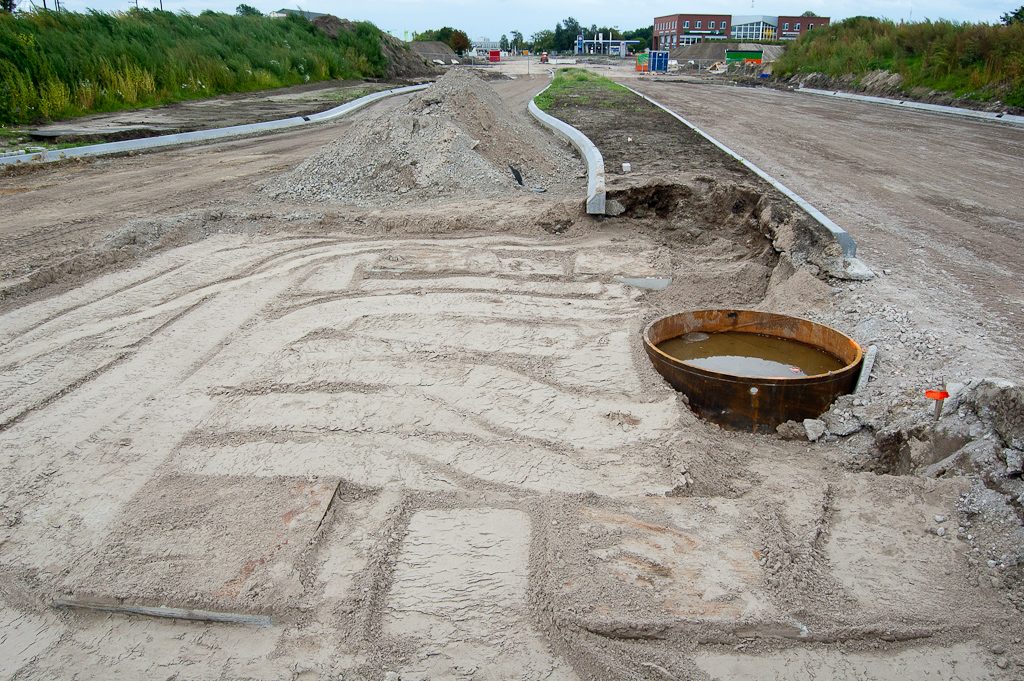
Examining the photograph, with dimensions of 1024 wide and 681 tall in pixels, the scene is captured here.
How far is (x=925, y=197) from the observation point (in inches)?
329

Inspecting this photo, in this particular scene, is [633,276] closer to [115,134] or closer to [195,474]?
[195,474]

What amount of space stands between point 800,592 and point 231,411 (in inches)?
147

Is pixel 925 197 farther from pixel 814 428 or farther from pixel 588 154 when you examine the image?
pixel 814 428

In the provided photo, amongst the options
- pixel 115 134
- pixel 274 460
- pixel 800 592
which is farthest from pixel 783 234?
pixel 115 134

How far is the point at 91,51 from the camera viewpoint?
58.1 feet

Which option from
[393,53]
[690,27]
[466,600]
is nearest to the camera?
[466,600]

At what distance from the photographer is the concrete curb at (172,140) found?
1176cm

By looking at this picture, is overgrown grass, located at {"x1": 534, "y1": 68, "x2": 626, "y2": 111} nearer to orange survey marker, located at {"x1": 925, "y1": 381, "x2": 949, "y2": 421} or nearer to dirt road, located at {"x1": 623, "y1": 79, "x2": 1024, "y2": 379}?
dirt road, located at {"x1": 623, "y1": 79, "x2": 1024, "y2": 379}

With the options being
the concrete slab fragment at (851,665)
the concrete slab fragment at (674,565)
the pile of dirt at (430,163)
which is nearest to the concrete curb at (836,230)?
the pile of dirt at (430,163)

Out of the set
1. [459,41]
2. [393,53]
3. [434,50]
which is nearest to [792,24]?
[459,41]

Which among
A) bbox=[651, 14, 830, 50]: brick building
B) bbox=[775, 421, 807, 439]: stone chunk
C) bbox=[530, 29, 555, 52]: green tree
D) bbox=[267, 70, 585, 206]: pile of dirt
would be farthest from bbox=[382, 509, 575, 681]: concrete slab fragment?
bbox=[530, 29, 555, 52]: green tree

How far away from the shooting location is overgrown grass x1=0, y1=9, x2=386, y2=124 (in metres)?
15.5

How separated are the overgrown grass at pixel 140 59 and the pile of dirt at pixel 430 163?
9815 millimetres

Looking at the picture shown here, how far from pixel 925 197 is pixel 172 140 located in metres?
14.7
